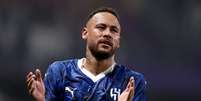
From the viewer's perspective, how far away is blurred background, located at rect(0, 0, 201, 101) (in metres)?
4.93

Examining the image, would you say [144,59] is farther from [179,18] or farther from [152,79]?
[179,18]

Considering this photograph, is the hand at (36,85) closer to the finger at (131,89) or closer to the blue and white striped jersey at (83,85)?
the blue and white striped jersey at (83,85)

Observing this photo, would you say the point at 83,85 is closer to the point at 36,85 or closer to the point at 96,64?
the point at 96,64

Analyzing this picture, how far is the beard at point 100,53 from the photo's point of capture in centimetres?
279

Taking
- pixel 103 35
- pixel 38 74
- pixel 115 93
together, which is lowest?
pixel 115 93

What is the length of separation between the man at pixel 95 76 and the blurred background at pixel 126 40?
6.57 ft

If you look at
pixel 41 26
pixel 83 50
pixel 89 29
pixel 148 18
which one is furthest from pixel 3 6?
pixel 89 29

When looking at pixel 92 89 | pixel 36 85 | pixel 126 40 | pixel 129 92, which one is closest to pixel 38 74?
pixel 36 85

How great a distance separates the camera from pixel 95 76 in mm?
2887

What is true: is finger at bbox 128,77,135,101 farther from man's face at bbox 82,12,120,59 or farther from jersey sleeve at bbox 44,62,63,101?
jersey sleeve at bbox 44,62,63,101

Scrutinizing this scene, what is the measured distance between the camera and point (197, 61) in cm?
504

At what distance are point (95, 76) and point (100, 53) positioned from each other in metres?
0.15

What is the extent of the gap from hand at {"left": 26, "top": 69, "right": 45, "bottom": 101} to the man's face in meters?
0.32

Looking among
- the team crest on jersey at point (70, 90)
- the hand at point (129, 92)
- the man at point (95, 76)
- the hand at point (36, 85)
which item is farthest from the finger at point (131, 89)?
the hand at point (36, 85)
